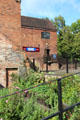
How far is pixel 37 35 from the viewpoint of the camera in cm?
2250

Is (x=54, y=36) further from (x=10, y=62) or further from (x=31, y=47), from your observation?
(x=10, y=62)

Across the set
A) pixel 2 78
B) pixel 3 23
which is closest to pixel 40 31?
pixel 3 23

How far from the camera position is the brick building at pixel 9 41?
858 cm

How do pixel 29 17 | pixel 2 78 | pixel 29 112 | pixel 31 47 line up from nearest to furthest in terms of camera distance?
pixel 29 112 < pixel 2 78 < pixel 31 47 < pixel 29 17

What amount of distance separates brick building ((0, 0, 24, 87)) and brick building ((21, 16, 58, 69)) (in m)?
11.5

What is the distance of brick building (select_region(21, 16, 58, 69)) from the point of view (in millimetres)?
21484

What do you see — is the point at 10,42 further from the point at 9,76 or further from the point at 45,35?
the point at 45,35

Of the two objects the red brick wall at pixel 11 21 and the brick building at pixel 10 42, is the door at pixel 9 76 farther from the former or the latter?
the red brick wall at pixel 11 21

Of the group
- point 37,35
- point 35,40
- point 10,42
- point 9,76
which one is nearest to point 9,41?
point 10,42

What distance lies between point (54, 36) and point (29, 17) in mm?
5514

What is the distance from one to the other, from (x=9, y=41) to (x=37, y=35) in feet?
46.3

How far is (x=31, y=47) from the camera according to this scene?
2173 cm

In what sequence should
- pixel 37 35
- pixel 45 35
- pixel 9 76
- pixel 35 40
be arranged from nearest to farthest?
1. pixel 9 76
2. pixel 35 40
3. pixel 37 35
4. pixel 45 35

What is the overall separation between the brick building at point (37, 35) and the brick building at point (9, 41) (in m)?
11.5
